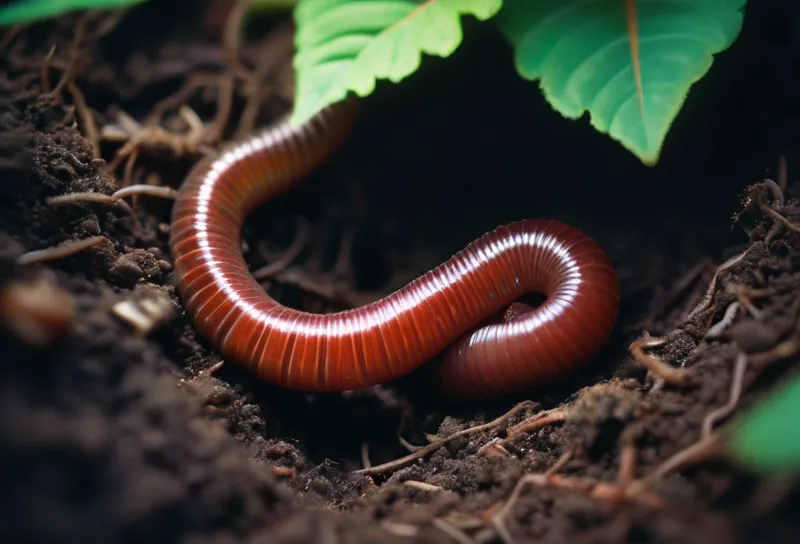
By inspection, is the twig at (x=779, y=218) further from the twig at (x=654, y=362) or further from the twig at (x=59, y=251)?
the twig at (x=59, y=251)

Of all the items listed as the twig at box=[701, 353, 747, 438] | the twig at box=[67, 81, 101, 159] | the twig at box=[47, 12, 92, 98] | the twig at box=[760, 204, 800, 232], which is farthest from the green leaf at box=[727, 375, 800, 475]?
the twig at box=[47, 12, 92, 98]

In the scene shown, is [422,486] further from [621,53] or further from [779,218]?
[621,53]

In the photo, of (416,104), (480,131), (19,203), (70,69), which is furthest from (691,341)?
(70,69)

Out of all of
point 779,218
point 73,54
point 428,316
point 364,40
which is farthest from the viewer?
point 73,54

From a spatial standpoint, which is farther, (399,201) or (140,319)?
(399,201)

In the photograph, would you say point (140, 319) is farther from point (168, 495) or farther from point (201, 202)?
point (201, 202)

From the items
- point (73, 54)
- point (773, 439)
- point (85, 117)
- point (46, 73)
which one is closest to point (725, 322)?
point (773, 439)

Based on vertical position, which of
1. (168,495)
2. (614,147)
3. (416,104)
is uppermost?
(416,104)
